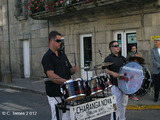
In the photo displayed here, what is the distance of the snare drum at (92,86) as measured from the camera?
3.97 metres

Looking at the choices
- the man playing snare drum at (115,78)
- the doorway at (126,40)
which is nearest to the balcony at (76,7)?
the doorway at (126,40)

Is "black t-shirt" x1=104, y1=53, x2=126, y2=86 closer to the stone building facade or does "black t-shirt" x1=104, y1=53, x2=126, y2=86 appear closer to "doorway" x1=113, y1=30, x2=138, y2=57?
the stone building facade

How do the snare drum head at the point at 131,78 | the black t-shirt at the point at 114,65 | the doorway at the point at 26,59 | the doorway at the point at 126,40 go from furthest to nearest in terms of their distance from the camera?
the doorway at the point at 26,59, the doorway at the point at 126,40, the black t-shirt at the point at 114,65, the snare drum head at the point at 131,78

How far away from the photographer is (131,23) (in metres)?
9.71

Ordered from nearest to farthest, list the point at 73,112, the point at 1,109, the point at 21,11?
the point at 73,112, the point at 1,109, the point at 21,11

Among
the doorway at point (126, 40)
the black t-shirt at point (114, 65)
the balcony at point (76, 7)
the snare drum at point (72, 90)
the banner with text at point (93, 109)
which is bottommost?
the banner with text at point (93, 109)

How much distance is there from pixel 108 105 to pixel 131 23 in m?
6.25

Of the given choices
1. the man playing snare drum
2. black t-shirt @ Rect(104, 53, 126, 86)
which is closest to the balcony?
the man playing snare drum

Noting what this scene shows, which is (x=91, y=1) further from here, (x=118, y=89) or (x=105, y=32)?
(x=118, y=89)

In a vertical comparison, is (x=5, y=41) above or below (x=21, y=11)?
below

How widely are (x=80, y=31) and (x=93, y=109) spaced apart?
8511mm

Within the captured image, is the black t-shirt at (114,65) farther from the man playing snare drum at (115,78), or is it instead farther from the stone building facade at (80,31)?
the stone building facade at (80,31)

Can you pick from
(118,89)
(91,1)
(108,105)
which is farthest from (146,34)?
(108,105)

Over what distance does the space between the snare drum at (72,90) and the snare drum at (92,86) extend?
0.62 feet
